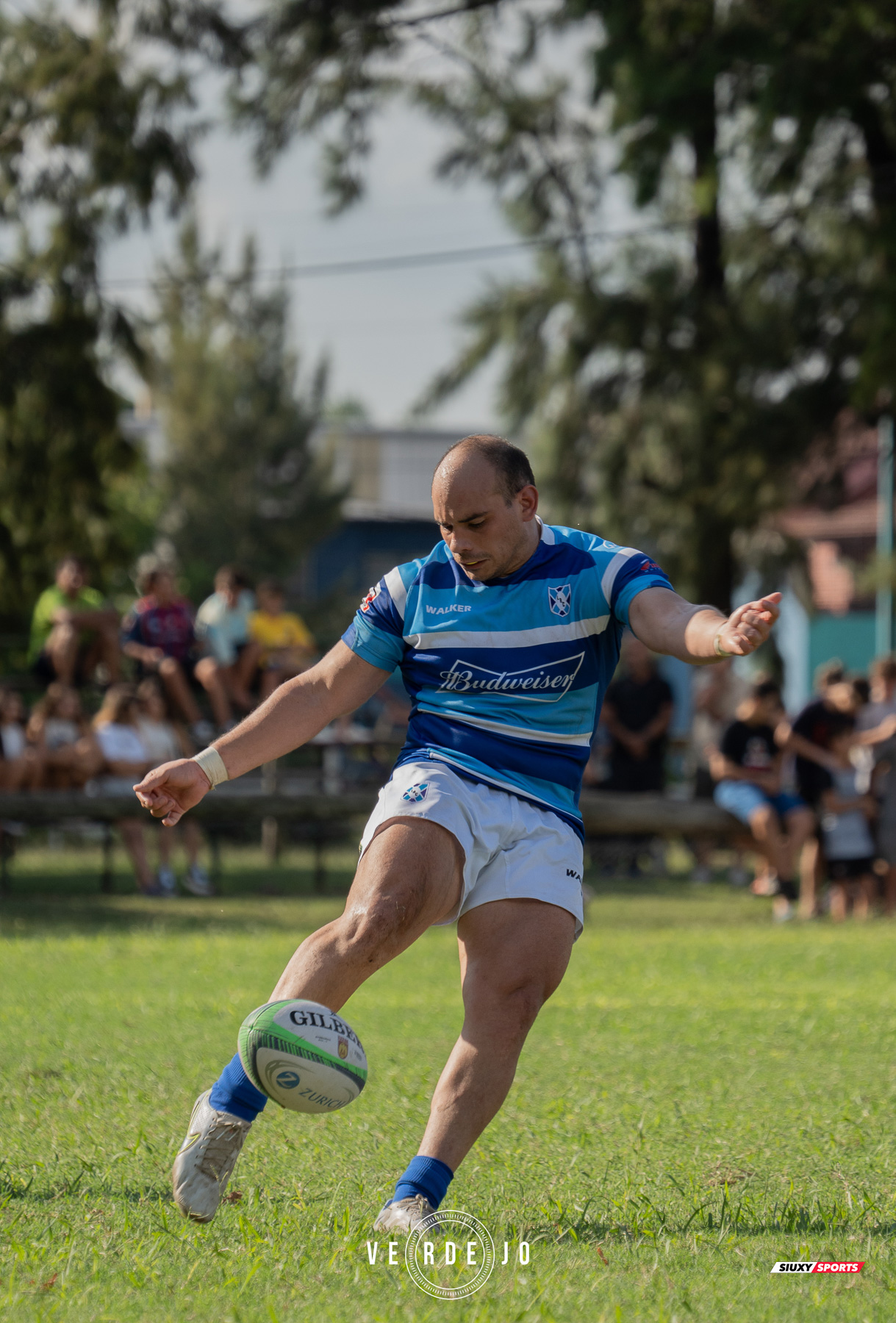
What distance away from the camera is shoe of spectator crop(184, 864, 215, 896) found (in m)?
14.4

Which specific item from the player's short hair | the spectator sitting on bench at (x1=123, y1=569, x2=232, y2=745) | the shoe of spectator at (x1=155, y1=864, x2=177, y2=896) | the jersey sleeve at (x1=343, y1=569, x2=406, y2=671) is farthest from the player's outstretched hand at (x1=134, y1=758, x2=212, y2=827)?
the spectator sitting on bench at (x1=123, y1=569, x2=232, y2=745)

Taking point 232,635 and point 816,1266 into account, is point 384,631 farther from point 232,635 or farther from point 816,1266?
point 232,635

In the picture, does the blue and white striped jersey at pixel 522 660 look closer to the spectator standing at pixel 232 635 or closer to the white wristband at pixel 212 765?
the white wristband at pixel 212 765

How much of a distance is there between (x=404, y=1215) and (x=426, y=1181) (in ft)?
0.40

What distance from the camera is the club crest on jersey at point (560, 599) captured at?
419 centimetres

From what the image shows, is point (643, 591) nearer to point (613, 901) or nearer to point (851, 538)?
point (613, 901)

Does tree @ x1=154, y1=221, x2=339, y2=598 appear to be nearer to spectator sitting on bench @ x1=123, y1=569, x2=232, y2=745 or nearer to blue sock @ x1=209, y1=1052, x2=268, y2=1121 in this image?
spectator sitting on bench @ x1=123, y1=569, x2=232, y2=745

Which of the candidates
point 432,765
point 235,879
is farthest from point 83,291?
point 432,765

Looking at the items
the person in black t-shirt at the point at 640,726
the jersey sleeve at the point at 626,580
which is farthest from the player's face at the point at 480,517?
the person in black t-shirt at the point at 640,726

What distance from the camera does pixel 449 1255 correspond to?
349 cm

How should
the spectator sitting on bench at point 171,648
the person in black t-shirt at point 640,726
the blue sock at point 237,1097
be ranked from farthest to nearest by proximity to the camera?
the person in black t-shirt at point 640,726, the spectator sitting on bench at point 171,648, the blue sock at point 237,1097

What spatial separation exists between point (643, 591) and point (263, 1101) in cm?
164

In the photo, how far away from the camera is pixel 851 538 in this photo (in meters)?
41.6

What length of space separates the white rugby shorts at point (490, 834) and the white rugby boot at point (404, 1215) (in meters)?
0.75
